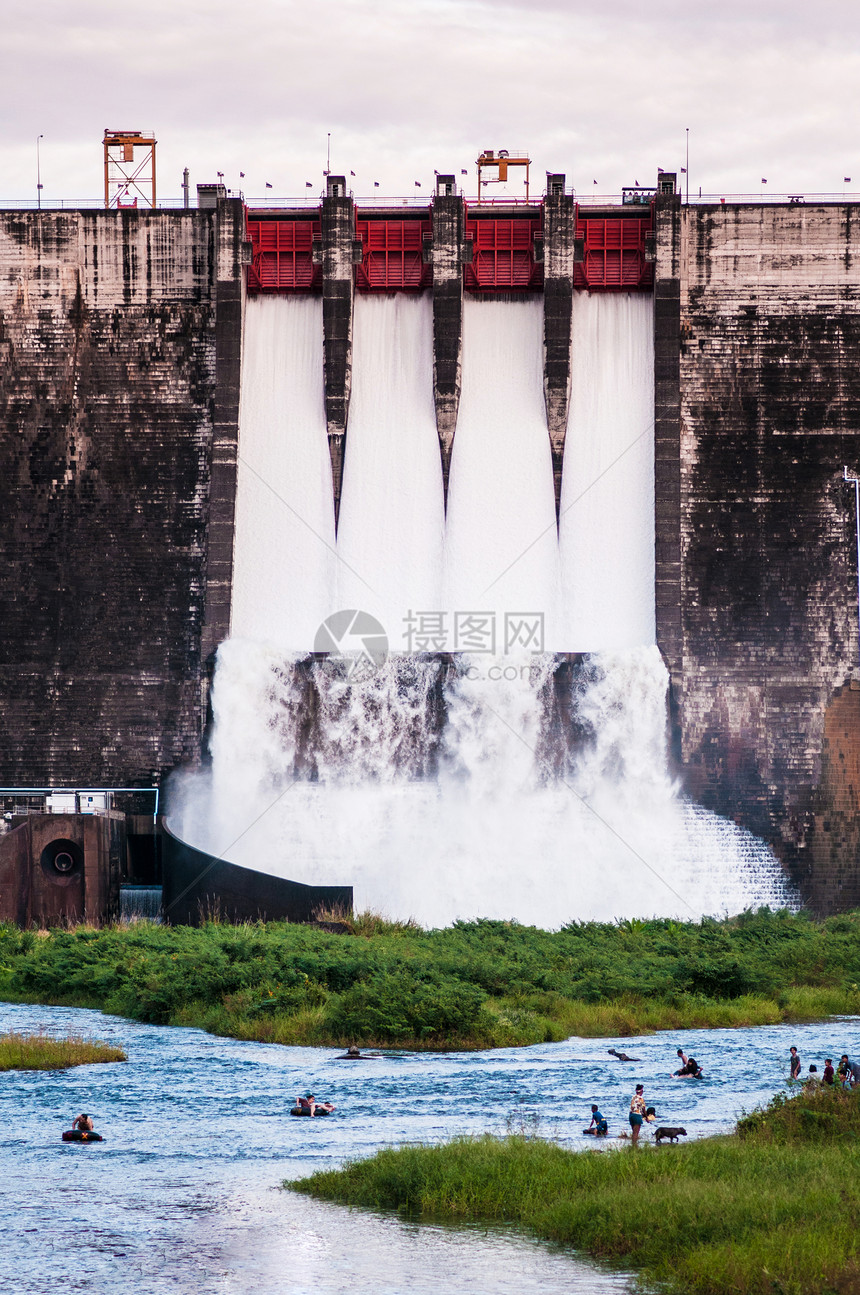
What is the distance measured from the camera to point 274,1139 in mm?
18875

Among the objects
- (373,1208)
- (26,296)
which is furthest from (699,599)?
(373,1208)

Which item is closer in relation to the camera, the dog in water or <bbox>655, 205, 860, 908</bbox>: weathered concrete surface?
the dog in water

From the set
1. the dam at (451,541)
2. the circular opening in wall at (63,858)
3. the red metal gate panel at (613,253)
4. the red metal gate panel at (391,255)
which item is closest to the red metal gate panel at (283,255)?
the dam at (451,541)

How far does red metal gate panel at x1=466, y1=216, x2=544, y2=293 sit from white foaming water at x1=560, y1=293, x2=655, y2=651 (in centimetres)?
186

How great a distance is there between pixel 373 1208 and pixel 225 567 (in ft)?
91.0

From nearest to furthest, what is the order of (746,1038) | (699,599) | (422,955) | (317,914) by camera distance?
(746,1038) → (422,955) → (317,914) → (699,599)

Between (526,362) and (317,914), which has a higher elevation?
(526,362)

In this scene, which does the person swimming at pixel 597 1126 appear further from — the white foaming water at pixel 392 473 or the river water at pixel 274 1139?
the white foaming water at pixel 392 473

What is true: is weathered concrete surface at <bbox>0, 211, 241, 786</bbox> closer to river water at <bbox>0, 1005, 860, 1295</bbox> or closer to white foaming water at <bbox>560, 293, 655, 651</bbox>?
white foaming water at <bbox>560, 293, 655, 651</bbox>

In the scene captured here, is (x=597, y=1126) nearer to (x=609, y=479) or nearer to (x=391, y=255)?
(x=609, y=479)

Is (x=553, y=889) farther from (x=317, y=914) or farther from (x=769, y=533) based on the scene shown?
(x=769, y=533)

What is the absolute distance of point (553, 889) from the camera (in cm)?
3909

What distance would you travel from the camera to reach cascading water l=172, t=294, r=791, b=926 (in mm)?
39469

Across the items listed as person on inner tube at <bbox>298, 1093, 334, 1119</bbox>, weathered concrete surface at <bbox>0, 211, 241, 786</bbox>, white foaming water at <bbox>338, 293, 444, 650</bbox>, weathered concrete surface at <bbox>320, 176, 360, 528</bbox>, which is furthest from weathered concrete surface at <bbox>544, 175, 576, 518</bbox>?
person on inner tube at <bbox>298, 1093, 334, 1119</bbox>
